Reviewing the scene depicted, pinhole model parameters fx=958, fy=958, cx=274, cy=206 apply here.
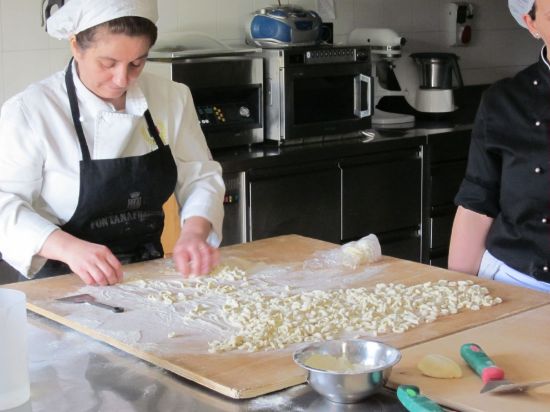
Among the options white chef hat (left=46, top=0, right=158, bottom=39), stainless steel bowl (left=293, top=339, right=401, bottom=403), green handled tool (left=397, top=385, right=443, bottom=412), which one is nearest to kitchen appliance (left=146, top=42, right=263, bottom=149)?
white chef hat (left=46, top=0, right=158, bottom=39)

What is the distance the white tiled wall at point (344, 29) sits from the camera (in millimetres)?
3375

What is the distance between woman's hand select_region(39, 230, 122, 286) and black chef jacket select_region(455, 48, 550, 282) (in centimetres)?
81

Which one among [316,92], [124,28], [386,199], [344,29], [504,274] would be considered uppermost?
[124,28]

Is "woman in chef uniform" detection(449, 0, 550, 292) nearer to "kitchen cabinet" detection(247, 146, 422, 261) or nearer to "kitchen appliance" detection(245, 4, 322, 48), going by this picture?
"kitchen cabinet" detection(247, 146, 422, 261)

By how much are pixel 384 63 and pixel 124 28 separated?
256 centimetres

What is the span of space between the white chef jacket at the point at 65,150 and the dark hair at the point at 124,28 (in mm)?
137

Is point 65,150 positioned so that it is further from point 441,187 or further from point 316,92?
point 441,187

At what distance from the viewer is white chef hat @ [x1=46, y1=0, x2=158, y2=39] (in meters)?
2.01

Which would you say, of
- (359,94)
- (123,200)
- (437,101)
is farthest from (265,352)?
(437,101)

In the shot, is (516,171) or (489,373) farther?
(516,171)

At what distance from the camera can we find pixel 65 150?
211 centimetres

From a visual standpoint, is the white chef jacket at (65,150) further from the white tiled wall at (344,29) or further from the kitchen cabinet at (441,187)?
the kitchen cabinet at (441,187)

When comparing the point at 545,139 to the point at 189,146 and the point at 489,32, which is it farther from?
the point at 489,32

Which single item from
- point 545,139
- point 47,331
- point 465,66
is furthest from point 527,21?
point 465,66
